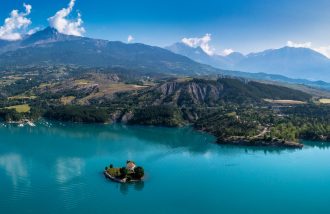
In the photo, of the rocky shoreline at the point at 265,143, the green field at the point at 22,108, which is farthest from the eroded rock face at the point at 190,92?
the rocky shoreline at the point at 265,143

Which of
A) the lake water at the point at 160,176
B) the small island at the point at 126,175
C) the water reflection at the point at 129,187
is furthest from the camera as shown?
the small island at the point at 126,175

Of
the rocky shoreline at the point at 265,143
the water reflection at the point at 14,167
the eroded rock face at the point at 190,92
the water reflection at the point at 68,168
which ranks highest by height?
the eroded rock face at the point at 190,92

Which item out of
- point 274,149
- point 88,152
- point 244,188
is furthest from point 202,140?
point 244,188

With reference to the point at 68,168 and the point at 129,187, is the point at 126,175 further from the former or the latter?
the point at 68,168

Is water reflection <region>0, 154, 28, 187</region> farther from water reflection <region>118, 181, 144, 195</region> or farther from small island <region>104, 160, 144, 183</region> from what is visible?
water reflection <region>118, 181, 144, 195</region>

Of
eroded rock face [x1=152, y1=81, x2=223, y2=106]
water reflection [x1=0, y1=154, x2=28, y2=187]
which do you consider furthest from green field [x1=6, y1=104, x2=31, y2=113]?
water reflection [x1=0, y1=154, x2=28, y2=187]

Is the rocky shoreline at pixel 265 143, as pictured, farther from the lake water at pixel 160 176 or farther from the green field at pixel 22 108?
the green field at pixel 22 108

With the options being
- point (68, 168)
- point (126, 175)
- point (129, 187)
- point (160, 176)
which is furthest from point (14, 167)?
point (160, 176)

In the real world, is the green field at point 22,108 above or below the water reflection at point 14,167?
above

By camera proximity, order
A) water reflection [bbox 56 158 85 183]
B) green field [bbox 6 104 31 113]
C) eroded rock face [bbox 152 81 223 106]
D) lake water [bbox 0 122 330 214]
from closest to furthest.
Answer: lake water [bbox 0 122 330 214] < water reflection [bbox 56 158 85 183] < green field [bbox 6 104 31 113] < eroded rock face [bbox 152 81 223 106]
